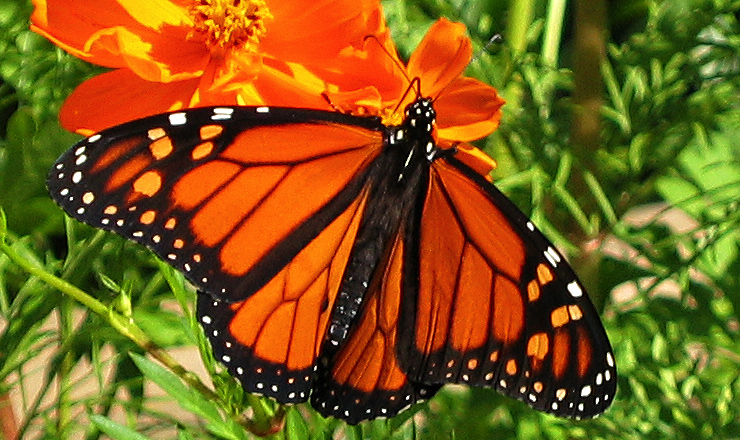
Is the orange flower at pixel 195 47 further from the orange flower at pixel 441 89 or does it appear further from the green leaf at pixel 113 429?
the green leaf at pixel 113 429

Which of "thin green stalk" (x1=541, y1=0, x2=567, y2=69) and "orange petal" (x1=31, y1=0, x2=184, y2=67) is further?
"thin green stalk" (x1=541, y1=0, x2=567, y2=69)

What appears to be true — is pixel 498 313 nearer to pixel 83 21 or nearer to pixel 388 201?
pixel 388 201

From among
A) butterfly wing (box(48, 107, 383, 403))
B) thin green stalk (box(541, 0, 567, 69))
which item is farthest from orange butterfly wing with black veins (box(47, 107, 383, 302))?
thin green stalk (box(541, 0, 567, 69))

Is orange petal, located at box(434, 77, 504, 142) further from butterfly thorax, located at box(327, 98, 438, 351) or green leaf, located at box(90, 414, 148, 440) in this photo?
green leaf, located at box(90, 414, 148, 440)

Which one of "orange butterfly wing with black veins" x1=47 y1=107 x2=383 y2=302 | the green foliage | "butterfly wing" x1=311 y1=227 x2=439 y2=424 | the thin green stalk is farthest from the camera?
the thin green stalk

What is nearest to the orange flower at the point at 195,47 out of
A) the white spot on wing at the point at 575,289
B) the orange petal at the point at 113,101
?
the orange petal at the point at 113,101

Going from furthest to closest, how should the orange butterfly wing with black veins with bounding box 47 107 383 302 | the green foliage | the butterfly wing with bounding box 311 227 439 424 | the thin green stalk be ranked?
1. the thin green stalk
2. the green foliage
3. the butterfly wing with bounding box 311 227 439 424
4. the orange butterfly wing with black veins with bounding box 47 107 383 302
